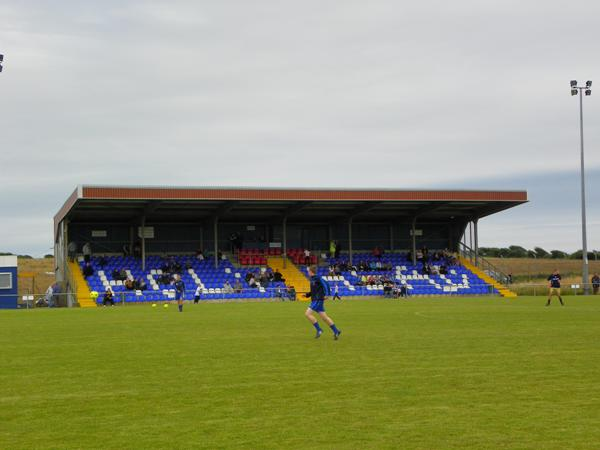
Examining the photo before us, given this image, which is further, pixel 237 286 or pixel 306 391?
pixel 237 286

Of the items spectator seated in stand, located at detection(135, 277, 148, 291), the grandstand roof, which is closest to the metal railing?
the grandstand roof

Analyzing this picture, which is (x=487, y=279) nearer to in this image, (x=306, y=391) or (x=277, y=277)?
(x=277, y=277)

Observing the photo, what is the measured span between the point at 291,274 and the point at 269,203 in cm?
553

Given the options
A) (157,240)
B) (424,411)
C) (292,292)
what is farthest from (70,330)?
(157,240)

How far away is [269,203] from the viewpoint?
60438mm

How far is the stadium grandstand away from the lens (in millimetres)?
56031

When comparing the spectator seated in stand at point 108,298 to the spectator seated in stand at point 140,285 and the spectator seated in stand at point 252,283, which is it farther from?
the spectator seated in stand at point 252,283

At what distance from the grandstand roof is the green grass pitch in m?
33.2

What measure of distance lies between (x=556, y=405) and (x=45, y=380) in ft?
26.5

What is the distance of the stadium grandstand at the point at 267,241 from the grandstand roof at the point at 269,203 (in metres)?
0.08

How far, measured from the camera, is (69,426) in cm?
971

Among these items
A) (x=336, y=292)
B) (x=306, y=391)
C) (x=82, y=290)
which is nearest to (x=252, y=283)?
(x=336, y=292)

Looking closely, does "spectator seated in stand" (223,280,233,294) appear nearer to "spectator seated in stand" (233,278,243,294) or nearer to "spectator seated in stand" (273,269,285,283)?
"spectator seated in stand" (233,278,243,294)

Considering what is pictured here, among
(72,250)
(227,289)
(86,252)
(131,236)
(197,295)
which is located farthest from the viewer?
(131,236)
